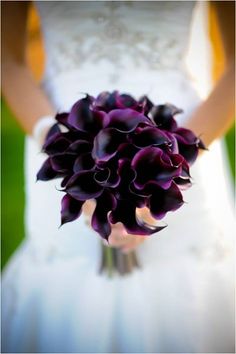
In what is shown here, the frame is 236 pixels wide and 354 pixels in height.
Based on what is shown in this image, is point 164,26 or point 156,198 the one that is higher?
point 164,26

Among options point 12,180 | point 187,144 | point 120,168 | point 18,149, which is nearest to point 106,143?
point 120,168

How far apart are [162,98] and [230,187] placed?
42 centimetres

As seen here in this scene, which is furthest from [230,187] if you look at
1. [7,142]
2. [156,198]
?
[7,142]

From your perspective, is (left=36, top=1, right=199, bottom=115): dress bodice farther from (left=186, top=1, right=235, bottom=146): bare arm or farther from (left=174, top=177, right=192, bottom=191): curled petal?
(left=174, top=177, right=192, bottom=191): curled petal

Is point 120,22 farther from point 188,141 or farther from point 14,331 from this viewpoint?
point 14,331

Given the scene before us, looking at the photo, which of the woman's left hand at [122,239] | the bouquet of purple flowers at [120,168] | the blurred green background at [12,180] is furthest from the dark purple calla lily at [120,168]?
the blurred green background at [12,180]

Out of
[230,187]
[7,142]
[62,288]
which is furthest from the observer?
[7,142]

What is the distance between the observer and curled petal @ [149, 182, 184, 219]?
0.67 meters

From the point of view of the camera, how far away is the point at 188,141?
768mm

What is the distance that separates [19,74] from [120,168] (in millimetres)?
491

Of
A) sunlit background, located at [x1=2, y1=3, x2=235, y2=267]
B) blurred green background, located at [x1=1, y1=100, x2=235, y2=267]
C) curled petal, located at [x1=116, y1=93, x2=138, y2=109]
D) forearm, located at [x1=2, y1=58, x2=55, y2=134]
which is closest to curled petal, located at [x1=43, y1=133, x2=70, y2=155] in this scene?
curled petal, located at [x1=116, y1=93, x2=138, y2=109]

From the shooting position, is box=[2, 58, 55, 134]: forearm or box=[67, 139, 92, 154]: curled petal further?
box=[2, 58, 55, 134]: forearm

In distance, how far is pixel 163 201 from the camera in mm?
667

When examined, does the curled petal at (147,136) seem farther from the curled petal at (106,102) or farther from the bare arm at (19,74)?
the bare arm at (19,74)
